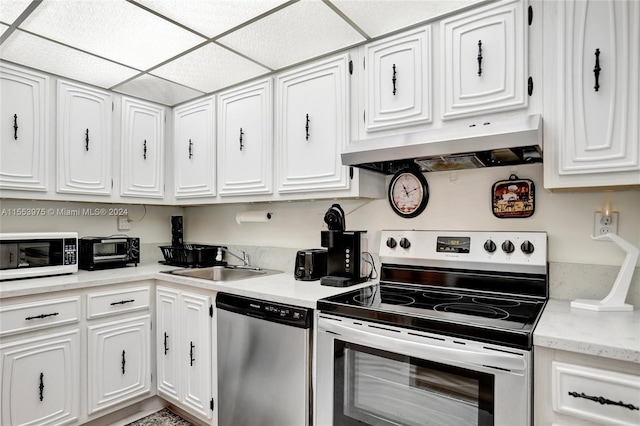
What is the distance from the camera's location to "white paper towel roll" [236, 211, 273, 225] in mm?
2623

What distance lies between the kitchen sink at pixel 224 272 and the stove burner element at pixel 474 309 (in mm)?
1303

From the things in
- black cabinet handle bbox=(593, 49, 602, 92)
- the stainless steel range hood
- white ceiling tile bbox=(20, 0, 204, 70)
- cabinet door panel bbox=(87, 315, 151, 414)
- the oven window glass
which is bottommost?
cabinet door panel bbox=(87, 315, 151, 414)

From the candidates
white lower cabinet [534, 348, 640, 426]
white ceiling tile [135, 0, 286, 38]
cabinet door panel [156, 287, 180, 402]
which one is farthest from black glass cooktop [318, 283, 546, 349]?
white ceiling tile [135, 0, 286, 38]

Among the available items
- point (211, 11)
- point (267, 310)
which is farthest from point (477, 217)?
point (211, 11)

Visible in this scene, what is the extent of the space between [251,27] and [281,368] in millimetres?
1658

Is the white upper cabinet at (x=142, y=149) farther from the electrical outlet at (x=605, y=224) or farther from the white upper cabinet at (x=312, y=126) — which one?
the electrical outlet at (x=605, y=224)

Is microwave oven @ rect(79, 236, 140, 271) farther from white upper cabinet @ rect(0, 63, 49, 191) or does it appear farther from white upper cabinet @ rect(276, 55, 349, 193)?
white upper cabinet @ rect(276, 55, 349, 193)

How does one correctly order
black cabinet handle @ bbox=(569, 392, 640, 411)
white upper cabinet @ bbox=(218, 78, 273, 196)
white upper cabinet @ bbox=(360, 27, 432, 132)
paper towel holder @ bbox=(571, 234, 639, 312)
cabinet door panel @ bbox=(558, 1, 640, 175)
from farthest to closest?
white upper cabinet @ bbox=(218, 78, 273, 196) → white upper cabinet @ bbox=(360, 27, 432, 132) → paper towel holder @ bbox=(571, 234, 639, 312) → cabinet door panel @ bbox=(558, 1, 640, 175) → black cabinet handle @ bbox=(569, 392, 640, 411)

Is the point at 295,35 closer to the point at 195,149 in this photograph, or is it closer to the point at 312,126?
the point at 312,126

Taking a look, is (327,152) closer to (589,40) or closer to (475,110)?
(475,110)

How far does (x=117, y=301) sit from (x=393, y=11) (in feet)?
7.47

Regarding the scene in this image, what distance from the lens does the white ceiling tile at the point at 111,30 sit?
64.3 inches

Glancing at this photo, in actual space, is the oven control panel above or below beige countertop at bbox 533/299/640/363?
above

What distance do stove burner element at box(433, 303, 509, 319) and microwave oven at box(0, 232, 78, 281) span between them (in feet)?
7.49
